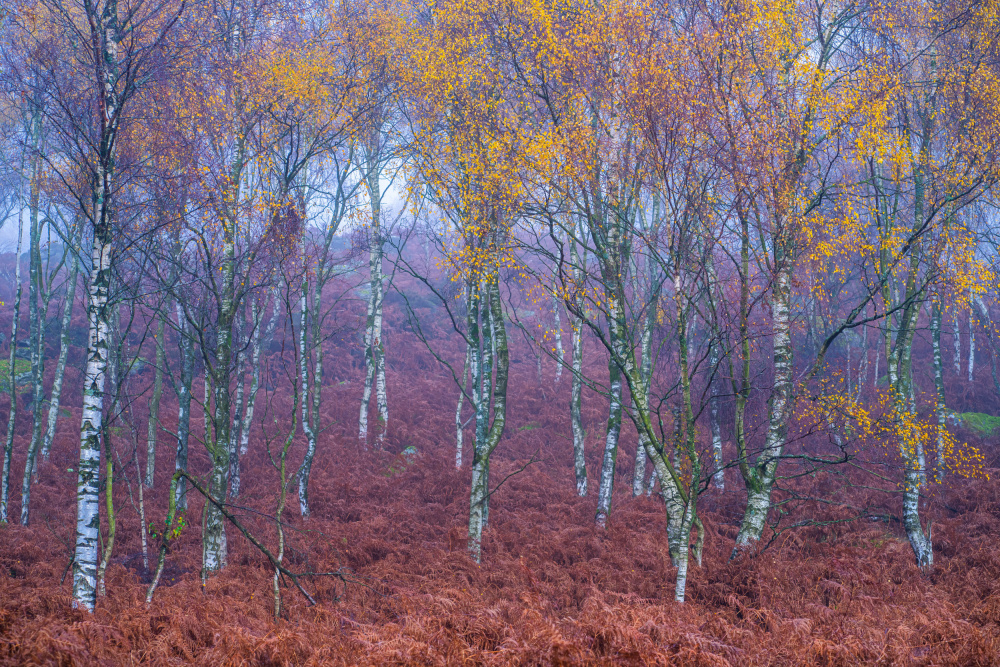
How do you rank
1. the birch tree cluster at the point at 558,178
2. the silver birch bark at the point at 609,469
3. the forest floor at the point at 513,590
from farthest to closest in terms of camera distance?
the silver birch bark at the point at 609,469
the birch tree cluster at the point at 558,178
the forest floor at the point at 513,590

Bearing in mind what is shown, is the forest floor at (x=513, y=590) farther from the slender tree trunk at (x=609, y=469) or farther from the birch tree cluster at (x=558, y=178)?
the birch tree cluster at (x=558, y=178)

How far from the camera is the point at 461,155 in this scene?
33.7ft

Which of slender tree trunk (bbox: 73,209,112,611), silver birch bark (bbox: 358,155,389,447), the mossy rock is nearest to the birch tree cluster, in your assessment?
slender tree trunk (bbox: 73,209,112,611)

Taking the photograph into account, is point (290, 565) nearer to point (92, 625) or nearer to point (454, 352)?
point (92, 625)

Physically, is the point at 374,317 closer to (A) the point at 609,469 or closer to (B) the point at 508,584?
(A) the point at 609,469

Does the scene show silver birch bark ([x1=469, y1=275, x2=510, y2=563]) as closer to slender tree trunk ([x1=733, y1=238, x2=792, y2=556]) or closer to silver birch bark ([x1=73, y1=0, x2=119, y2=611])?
slender tree trunk ([x1=733, y1=238, x2=792, y2=556])

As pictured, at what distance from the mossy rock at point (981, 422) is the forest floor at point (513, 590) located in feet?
19.6

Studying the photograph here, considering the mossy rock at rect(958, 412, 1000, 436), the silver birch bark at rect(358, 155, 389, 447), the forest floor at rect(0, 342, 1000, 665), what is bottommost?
the forest floor at rect(0, 342, 1000, 665)

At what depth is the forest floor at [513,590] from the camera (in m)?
5.68

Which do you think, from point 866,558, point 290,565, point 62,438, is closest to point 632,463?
point 866,558

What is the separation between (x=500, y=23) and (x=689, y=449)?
8.63 metres

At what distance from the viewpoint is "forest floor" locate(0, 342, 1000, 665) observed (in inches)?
224

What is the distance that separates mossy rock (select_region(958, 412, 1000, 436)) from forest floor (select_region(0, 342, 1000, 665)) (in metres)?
5.97

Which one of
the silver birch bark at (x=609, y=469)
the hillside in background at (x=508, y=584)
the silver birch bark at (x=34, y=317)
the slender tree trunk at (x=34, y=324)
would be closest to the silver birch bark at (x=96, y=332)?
the hillside in background at (x=508, y=584)
